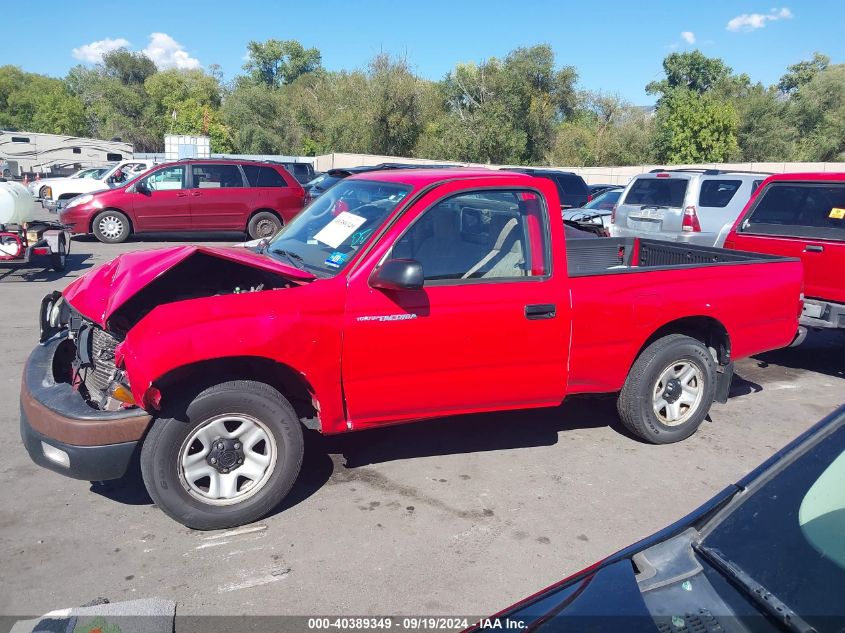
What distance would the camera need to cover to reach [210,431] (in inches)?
151

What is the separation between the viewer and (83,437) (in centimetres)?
370

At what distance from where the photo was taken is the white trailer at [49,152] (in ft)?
112

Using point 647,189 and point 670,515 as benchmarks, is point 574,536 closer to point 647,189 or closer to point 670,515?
point 670,515

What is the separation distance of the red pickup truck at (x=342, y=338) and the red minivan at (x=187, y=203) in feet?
37.5

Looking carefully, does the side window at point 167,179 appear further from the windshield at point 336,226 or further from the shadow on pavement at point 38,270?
the windshield at point 336,226

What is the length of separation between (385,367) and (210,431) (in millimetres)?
1013

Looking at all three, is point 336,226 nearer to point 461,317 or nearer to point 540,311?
point 461,317

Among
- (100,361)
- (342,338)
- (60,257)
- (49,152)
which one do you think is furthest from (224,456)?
(49,152)

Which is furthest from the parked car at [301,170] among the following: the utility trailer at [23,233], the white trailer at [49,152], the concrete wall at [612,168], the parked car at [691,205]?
the parked car at [691,205]

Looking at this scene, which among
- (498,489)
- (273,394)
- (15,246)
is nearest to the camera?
(273,394)

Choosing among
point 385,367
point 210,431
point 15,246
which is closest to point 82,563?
point 210,431

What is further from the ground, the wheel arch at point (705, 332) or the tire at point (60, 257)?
the wheel arch at point (705, 332)

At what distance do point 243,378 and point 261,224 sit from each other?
43.2ft

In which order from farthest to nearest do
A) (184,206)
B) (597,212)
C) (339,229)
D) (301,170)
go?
(301,170), (184,206), (597,212), (339,229)
